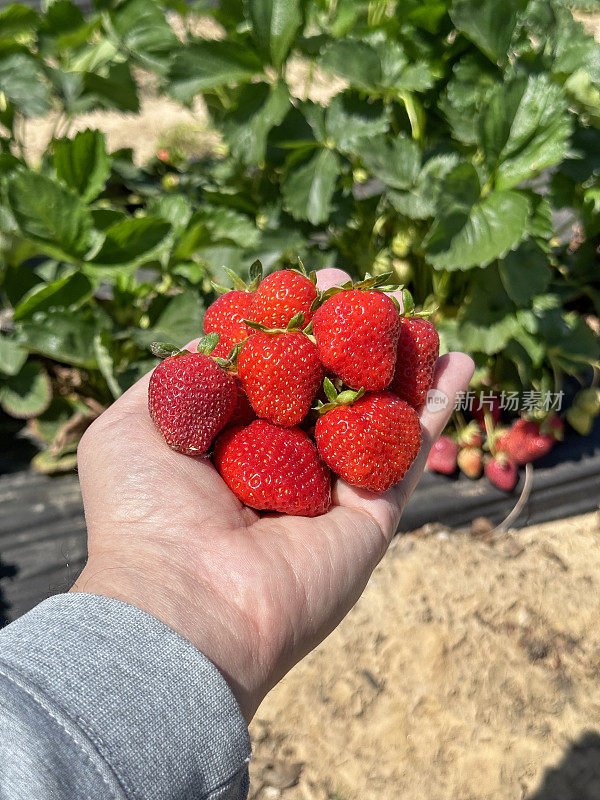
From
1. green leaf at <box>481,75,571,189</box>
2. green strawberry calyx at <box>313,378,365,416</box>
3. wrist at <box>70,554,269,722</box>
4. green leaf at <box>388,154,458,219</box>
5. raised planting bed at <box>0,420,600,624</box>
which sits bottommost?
raised planting bed at <box>0,420,600,624</box>

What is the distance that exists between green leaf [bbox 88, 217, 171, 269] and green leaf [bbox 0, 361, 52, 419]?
1.27ft

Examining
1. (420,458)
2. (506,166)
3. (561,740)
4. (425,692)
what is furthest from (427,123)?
(561,740)

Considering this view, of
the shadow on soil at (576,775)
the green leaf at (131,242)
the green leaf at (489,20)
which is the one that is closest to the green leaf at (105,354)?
the green leaf at (131,242)

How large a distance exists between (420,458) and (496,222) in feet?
1.82

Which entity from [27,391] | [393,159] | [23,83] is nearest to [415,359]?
[393,159]

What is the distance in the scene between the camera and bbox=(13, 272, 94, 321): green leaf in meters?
1.57

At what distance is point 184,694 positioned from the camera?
0.71 meters

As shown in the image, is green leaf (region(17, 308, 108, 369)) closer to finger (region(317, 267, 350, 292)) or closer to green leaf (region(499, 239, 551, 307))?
finger (region(317, 267, 350, 292))

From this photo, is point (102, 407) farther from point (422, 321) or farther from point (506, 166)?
point (506, 166)

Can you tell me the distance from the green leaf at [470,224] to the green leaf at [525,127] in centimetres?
8

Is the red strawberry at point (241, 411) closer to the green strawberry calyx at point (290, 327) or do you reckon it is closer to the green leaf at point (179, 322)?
the green strawberry calyx at point (290, 327)

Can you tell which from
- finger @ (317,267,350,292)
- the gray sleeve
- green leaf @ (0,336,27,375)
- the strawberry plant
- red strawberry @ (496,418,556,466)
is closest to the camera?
the gray sleeve

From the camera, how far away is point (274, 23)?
61.6 inches

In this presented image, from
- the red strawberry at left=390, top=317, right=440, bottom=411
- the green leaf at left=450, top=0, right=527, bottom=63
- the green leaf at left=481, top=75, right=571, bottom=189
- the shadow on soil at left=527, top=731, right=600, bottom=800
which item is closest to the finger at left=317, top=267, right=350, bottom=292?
the red strawberry at left=390, top=317, right=440, bottom=411
